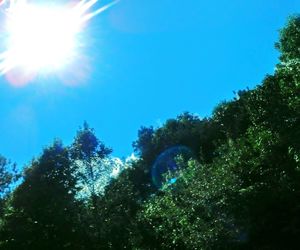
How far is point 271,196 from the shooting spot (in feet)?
93.7

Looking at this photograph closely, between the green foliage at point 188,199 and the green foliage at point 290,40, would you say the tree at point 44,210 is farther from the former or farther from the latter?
the green foliage at point 290,40

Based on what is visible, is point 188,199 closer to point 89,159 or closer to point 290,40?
point 89,159

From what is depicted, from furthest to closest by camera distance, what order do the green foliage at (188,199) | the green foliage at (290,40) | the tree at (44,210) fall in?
1. the green foliage at (290,40)
2. the tree at (44,210)
3. the green foliage at (188,199)

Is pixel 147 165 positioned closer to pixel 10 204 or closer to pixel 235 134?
pixel 235 134

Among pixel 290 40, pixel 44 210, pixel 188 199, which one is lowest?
pixel 188 199

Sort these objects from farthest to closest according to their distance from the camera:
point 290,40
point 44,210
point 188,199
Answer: point 290,40
point 44,210
point 188,199

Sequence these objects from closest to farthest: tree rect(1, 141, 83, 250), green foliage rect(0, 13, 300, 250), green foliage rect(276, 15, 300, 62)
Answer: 1. green foliage rect(0, 13, 300, 250)
2. tree rect(1, 141, 83, 250)
3. green foliage rect(276, 15, 300, 62)

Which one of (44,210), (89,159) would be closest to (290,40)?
(89,159)

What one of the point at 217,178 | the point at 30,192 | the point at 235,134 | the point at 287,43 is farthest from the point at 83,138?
the point at 287,43

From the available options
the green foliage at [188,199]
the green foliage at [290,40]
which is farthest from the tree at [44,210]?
the green foliage at [290,40]

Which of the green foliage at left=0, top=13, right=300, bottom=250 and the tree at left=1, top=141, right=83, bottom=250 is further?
the tree at left=1, top=141, right=83, bottom=250

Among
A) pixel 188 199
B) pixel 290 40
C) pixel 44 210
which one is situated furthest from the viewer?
pixel 290 40

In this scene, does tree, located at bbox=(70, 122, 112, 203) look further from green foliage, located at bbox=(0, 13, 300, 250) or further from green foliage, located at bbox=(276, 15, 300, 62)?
green foliage, located at bbox=(276, 15, 300, 62)

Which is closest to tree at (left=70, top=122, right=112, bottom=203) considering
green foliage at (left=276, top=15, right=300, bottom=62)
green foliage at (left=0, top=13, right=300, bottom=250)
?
green foliage at (left=0, top=13, right=300, bottom=250)
